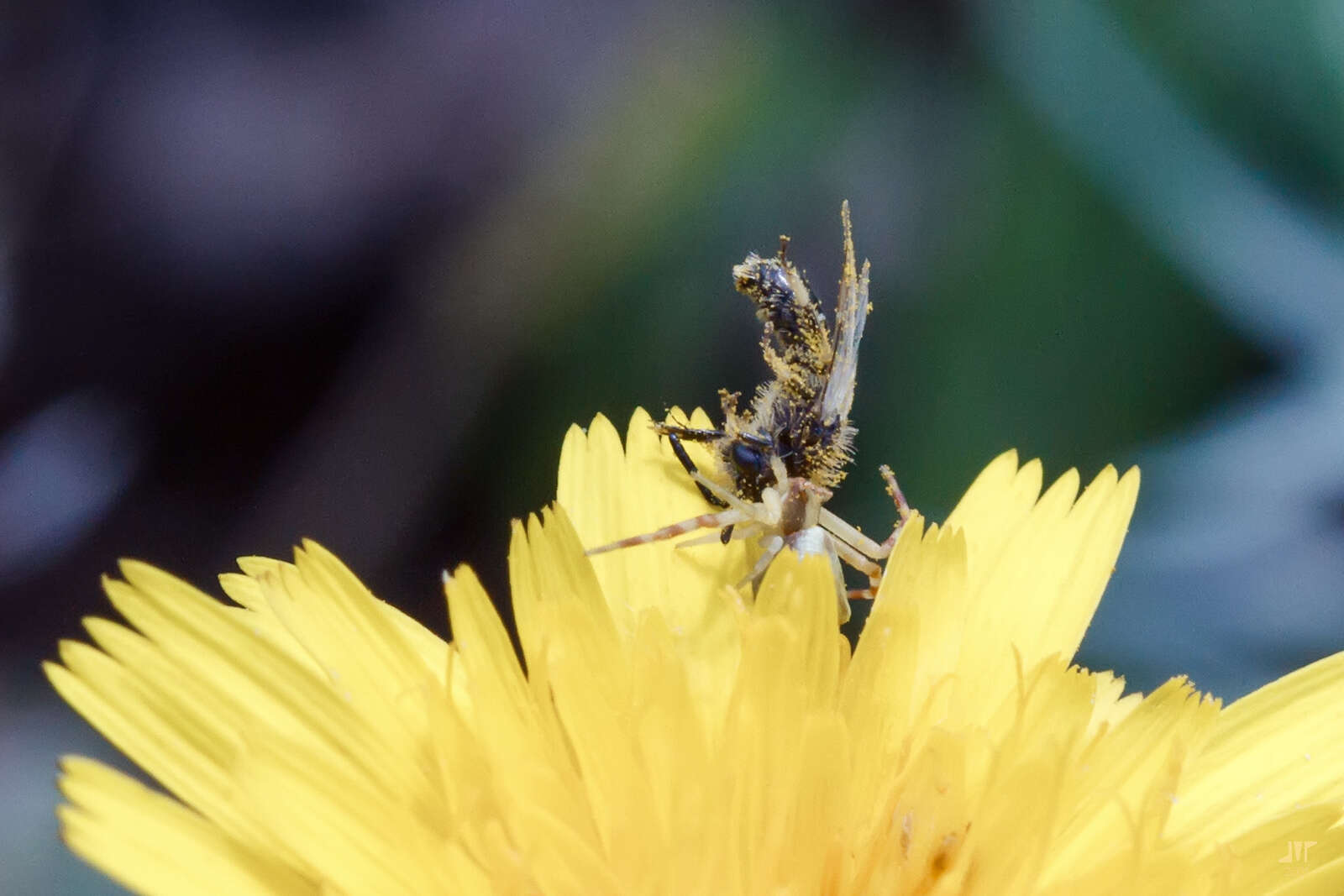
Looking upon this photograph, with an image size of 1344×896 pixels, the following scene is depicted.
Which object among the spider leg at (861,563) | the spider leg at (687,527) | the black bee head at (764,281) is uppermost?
the black bee head at (764,281)

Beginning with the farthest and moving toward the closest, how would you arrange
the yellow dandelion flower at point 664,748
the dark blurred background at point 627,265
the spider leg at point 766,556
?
the dark blurred background at point 627,265
the spider leg at point 766,556
the yellow dandelion flower at point 664,748

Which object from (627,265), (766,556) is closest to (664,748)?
(766,556)

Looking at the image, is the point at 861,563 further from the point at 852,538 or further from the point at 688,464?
the point at 688,464

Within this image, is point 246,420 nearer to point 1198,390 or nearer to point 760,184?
point 760,184

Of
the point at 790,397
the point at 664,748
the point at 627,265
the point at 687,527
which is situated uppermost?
the point at 627,265

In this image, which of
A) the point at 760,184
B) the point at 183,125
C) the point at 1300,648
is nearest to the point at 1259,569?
the point at 1300,648

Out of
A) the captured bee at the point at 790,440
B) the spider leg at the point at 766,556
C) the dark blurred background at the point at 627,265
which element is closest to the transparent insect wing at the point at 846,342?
the captured bee at the point at 790,440

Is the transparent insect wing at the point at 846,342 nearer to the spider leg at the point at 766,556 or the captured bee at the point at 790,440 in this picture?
the captured bee at the point at 790,440

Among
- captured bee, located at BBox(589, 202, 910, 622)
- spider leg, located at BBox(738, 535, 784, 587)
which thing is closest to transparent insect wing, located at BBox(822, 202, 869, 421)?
captured bee, located at BBox(589, 202, 910, 622)
